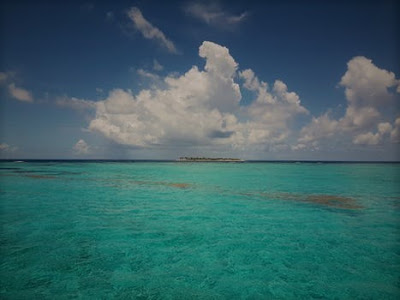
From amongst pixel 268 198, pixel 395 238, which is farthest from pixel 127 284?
pixel 268 198

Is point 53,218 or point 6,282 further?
point 53,218

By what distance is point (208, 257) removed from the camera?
9086 mm

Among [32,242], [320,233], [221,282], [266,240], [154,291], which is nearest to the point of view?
[154,291]

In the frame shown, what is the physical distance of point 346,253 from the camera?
9.44 meters

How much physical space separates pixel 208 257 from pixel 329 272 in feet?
14.5

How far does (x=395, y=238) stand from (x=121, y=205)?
692 inches

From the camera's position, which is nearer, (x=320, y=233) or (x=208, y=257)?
(x=208, y=257)

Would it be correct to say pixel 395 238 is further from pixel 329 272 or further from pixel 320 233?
pixel 329 272

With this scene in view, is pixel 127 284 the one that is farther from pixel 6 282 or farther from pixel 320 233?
pixel 320 233

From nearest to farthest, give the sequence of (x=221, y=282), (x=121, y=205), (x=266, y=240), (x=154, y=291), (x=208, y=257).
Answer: (x=154, y=291), (x=221, y=282), (x=208, y=257), (x=266, y=240), (x=121, y=205)

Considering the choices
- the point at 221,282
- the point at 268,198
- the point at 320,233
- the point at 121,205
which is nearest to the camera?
the point at 221,282

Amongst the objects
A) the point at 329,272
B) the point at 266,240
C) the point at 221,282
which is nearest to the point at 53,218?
the point at 221,282

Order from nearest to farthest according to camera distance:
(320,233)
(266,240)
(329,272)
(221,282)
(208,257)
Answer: (221,282) → (329,272) → (208,257) → (266,240) → (320,233)

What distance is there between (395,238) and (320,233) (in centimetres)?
346
